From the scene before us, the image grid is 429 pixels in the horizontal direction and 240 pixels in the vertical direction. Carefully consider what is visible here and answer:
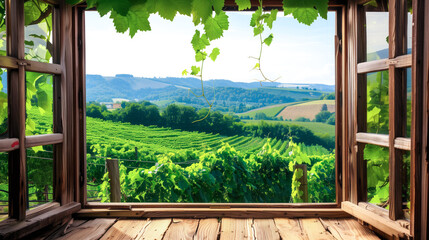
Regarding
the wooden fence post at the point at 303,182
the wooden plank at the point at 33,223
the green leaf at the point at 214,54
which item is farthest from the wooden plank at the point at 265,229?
the wooden fence post at the point at 303,182

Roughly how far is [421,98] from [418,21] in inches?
11.1

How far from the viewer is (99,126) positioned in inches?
485

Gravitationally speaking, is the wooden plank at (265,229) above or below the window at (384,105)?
below

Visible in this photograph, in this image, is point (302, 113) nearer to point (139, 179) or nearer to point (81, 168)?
point (139, 179)

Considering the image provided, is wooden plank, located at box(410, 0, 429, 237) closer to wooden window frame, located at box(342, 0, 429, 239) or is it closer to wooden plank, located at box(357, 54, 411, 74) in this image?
wooden window frame, located at box(342, 0, 429, 239)

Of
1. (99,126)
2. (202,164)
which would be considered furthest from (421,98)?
(99,126)

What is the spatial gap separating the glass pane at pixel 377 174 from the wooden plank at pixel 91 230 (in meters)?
1.37

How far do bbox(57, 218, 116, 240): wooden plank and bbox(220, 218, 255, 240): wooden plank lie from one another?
0.59 meters

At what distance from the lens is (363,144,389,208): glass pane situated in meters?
1.78

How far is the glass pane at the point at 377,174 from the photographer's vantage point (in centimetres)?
178

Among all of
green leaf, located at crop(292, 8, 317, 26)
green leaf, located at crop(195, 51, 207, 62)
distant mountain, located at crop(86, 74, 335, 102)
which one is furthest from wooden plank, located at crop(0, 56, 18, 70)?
distant mountain, located at crop(86, 74, 335, 102)

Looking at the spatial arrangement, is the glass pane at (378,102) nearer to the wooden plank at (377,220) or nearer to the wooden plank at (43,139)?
the wooden plank at (377,220)

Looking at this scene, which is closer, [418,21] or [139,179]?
[418,21]

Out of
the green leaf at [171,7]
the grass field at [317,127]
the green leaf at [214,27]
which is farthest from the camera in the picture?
the grass field at [317,127]
